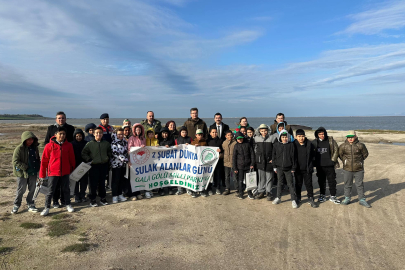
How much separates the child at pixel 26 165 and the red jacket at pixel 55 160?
34cm

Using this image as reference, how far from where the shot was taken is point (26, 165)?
5723 mm

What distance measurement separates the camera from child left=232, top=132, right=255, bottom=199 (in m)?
6.96

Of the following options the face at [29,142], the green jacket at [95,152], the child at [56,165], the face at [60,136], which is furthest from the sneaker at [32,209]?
the face at [60,136]

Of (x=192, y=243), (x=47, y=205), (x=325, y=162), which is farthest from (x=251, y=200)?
(x=47, y=205)

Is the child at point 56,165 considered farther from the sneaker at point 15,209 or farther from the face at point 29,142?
the sneaker at point 15,209

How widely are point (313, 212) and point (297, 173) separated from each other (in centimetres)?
108

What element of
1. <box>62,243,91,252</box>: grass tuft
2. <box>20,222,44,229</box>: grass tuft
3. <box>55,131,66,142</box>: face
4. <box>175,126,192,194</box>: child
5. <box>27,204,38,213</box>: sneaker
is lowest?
<box>62,243,91,252</box>: grass tuft

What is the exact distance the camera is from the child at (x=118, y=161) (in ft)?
22.1

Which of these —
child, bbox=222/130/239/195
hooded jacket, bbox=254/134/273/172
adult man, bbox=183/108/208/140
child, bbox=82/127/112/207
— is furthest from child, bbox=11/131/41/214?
hooded jacket, bbox=254/134/273/172

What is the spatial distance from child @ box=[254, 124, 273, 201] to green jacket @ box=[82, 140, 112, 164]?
4.38 meters

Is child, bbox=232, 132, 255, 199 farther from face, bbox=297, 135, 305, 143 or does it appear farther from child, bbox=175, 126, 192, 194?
child, bbox=175, 126, 192, 194

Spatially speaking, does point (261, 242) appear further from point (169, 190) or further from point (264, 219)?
point (169, 190)

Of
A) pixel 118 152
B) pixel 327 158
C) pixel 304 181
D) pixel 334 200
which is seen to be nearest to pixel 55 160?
pixel 118 152

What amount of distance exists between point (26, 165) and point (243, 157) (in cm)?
564
